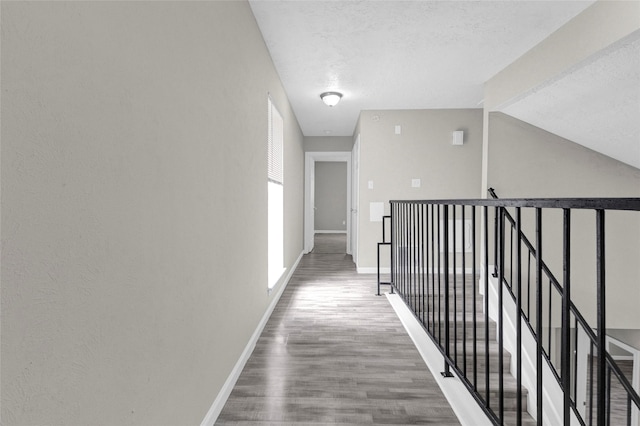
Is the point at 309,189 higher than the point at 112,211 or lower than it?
higher

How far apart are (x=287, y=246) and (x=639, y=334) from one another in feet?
14.9

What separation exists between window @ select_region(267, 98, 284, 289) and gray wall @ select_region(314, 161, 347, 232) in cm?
694

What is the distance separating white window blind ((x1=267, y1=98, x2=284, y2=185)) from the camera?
10.7ft

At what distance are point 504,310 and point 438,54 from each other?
254 centimetres

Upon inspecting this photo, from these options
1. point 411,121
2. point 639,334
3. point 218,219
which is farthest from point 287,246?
point 639,334

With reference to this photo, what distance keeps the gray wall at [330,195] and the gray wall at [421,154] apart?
583 centimetres

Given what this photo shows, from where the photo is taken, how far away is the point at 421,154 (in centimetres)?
499

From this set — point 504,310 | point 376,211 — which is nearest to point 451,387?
point 504,310

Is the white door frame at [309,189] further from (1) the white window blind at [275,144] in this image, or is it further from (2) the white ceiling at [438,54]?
(1) the white window blind at [275,144]

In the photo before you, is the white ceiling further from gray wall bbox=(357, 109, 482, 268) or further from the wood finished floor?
the wood finished floor

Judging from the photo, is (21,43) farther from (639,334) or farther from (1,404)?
(639,334)

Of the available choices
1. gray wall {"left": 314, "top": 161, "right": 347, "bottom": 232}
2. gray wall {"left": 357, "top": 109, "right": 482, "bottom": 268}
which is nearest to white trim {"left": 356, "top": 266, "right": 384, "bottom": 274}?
gray wall {"left": 357, "top": 109, "right": 482, "bottom": 268}

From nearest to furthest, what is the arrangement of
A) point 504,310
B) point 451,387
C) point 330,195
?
point 451,387
point 504,310
point 330,195

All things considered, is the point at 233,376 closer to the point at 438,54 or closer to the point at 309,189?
the point at 438,54
